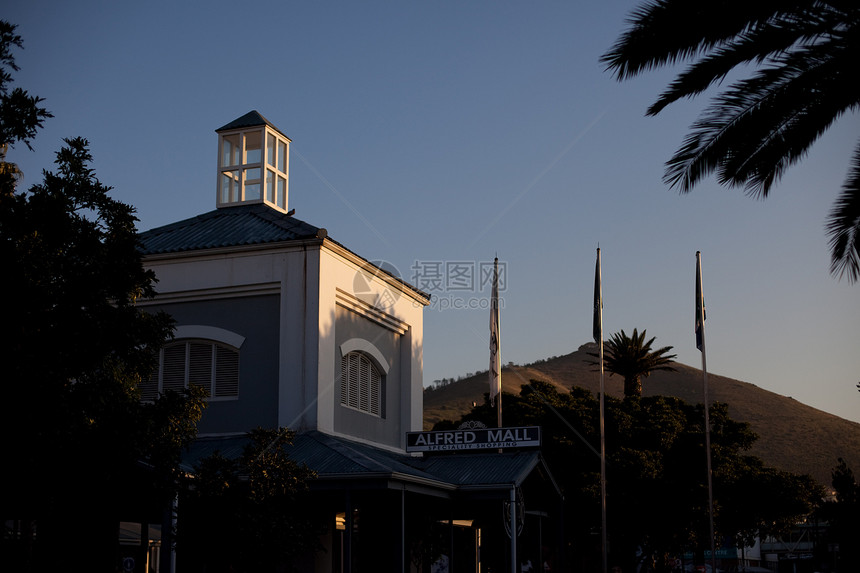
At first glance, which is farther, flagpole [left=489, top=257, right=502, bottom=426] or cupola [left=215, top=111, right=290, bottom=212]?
flagpole [left=489, top=257, right=502, bottom=426]

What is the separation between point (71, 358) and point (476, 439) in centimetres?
1247

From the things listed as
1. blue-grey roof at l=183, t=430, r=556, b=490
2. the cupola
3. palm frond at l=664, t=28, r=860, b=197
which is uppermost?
the cupola

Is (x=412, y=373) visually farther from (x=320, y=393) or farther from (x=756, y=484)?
(x=756, y=484)

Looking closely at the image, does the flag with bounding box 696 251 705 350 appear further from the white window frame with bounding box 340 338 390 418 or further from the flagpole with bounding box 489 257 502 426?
the white window frame with bounding box 340 338 390 418

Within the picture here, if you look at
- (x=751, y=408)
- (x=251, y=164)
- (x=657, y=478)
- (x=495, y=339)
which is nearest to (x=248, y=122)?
(x=251, y=164)

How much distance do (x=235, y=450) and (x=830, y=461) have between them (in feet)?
372

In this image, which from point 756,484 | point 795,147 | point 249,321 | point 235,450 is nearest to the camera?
point 795,147

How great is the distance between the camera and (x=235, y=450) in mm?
21844

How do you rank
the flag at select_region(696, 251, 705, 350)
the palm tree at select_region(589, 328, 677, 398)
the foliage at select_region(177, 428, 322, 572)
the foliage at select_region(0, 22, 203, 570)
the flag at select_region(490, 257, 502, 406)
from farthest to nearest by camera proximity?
the palm tree at select_region(589, 328, 677, 398) → the flag at select_region(696, 251, 705, 350) → the flag at select_region(490, 257, 502, 406) → the foliage at select_region(177, 428, 322, 572) → the foliage at select_region(0, 22, 203, 570)

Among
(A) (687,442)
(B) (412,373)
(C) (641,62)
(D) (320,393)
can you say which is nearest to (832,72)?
(C) (641,62)

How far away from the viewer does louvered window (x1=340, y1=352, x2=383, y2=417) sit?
25.0 metres

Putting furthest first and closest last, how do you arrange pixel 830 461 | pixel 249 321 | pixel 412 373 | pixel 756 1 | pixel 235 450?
pixel 830 461 < pixel 412 373 < pixel 249 321 < pixel 235 450 < pixel 756 1

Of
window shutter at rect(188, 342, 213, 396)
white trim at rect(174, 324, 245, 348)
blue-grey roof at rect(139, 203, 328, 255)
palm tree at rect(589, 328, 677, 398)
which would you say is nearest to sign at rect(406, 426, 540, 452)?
white trim at rect(174, 324, 245, 348)

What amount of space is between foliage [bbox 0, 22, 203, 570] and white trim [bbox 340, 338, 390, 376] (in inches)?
400
